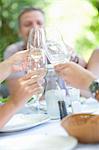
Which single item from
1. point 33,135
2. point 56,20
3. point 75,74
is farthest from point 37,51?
point 56,20

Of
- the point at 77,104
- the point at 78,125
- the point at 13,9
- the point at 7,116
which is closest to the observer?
the point at 78,125

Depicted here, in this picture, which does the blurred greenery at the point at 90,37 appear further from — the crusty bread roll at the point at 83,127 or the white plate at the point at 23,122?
the crusty bread roll at the point at 83,127

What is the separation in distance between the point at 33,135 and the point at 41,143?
104 millimetres

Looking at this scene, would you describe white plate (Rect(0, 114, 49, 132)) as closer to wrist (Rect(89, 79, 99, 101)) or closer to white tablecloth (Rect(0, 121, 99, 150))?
white tablecloth (Rect(0, 121, 99, 150))

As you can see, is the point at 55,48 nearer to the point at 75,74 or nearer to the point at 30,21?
the point at 75,74

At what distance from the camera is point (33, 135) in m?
1.08

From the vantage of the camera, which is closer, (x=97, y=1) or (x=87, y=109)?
(x=87, y=109)

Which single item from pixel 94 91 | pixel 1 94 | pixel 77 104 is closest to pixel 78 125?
pixel 94 91

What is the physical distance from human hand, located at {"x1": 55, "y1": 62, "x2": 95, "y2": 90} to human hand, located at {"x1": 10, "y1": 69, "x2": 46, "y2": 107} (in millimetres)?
104

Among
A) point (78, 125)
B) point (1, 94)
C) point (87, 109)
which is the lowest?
point (1, 94)

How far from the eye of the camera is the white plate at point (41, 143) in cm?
94

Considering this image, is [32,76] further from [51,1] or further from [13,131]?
[51,1]

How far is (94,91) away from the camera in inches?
46.5

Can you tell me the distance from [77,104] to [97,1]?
2.69 metres
